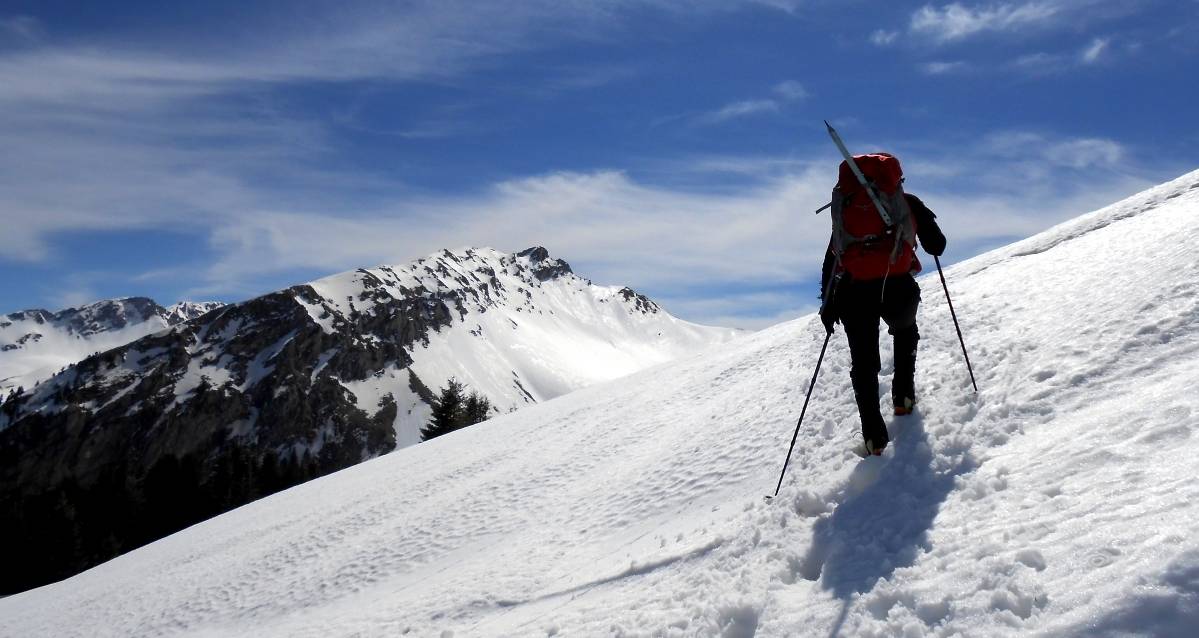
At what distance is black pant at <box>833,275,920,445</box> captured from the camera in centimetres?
668

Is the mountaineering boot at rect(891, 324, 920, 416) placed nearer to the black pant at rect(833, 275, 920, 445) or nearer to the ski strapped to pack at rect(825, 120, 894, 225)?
the black pant at rect(833, 275, 920, 445)

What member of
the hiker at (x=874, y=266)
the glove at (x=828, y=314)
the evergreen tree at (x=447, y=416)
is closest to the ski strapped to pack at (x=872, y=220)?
the hiker at (x=874, y=266)

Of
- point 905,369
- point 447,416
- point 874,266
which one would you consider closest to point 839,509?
point 905,369

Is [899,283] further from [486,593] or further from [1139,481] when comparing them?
[486,593]

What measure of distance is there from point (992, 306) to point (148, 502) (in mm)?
72591

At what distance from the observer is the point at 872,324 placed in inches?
263

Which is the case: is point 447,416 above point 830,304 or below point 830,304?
above

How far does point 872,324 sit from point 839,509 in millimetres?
1724

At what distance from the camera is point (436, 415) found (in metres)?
54.5

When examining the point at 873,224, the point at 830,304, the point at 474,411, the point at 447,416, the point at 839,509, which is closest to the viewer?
the point at 839,509

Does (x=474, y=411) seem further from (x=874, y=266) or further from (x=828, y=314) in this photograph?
(x=874, y=266)

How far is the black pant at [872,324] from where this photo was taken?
21.9ft

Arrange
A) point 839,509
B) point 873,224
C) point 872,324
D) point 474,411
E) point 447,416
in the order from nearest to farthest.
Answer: point 839,509, point 873,224, point 872,324, point 447,416, point 474,411

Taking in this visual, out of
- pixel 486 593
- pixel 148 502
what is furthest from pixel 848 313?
pixel 148 502
